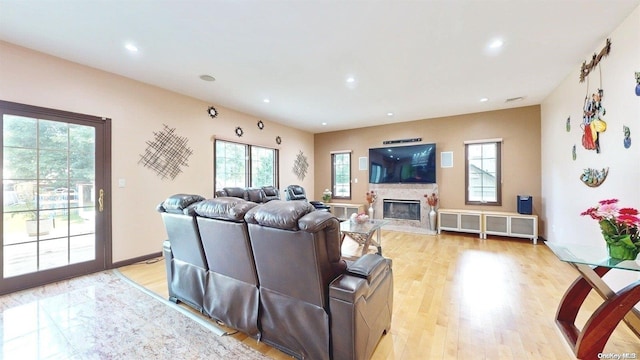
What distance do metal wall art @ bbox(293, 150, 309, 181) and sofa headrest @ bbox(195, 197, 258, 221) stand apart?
196 inches

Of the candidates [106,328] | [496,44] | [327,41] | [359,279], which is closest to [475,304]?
[359,279]

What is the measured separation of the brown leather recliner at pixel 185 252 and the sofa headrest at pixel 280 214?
0.74 metres

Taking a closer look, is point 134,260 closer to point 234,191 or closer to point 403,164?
point 234,191

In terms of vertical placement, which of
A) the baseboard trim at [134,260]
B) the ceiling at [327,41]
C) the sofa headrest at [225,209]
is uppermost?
the ceiling at [327,41]

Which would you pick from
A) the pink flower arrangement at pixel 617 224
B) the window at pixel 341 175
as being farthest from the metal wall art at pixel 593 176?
the window at pixel 341 175

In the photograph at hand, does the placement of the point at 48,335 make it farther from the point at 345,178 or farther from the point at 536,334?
the point at 345,178

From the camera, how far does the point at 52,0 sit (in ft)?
6.59

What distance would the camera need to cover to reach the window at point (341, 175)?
707cm

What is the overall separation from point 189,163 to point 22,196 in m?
1.94

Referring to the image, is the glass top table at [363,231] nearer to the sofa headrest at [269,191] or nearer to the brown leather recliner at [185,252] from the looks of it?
the brown leather recliner at [185,252]

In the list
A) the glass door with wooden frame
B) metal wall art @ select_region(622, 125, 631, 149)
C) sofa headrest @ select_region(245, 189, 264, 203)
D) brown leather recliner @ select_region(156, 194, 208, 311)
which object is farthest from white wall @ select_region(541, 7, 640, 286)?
the glass door with wooden frame

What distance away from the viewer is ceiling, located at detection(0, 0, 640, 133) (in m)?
2.10

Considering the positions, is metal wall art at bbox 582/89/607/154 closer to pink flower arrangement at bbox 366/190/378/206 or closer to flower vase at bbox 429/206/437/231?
flower vase at bbox 429/206/437/231

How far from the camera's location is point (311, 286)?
4.83ft
